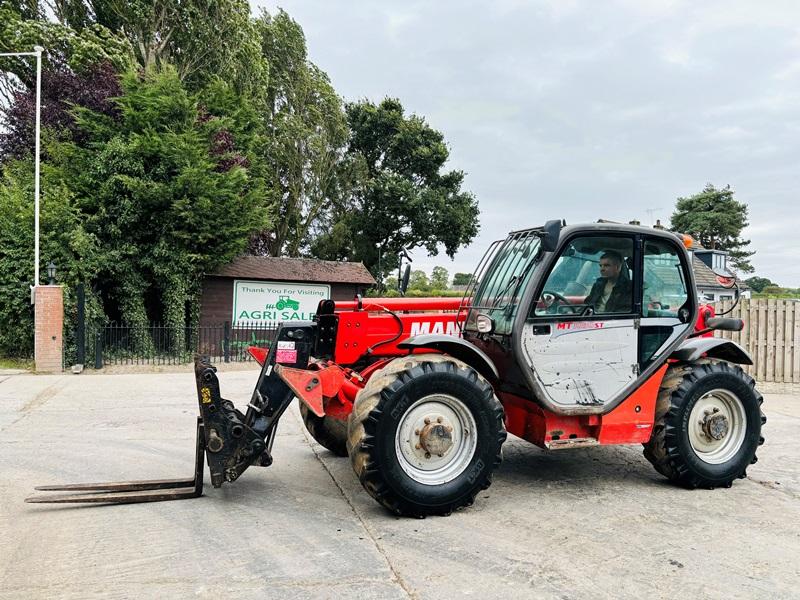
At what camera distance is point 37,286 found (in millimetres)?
13492

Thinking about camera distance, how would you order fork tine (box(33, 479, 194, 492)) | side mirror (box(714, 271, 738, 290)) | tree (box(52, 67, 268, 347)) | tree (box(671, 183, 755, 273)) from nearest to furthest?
fork tine (box(33, 479, 194, 492))
side mirror (box(714, 271, 738, 290))
tree (box(52, 67, 268, 347))
tree (box(671, 183, 755, 273))

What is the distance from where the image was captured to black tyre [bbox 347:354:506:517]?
4137mm

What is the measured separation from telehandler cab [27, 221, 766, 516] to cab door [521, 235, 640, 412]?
0.01m

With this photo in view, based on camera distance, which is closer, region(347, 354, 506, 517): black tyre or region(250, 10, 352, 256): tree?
region(347, 354, 506, 517): black tyre

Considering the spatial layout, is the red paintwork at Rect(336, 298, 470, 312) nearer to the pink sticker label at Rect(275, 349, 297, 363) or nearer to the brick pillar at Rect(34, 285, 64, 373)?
the pink sticker label at Rect(275, 349, 297, 363)

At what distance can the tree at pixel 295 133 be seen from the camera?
2662 centimetres

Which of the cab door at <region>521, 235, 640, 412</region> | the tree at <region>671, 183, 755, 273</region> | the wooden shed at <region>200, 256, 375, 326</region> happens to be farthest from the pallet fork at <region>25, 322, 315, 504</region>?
the tree at <region>671, 183, 755, 273</region>

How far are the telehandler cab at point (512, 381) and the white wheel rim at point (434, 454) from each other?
10mm

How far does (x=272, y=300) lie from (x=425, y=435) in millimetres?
15021

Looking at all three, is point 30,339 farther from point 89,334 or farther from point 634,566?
point 634,566

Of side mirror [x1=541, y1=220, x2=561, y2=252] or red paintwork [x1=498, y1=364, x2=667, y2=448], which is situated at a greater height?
side mirror [x1=541, y1=220, x2=561, y2=252]

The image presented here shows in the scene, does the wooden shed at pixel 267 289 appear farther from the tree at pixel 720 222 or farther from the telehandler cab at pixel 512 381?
the tree at pixel 720 222

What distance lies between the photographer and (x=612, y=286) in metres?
5.05

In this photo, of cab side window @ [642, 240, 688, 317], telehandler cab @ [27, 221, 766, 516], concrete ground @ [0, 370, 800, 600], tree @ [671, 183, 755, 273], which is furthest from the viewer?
tree @ [671, 183, 755, 273]
